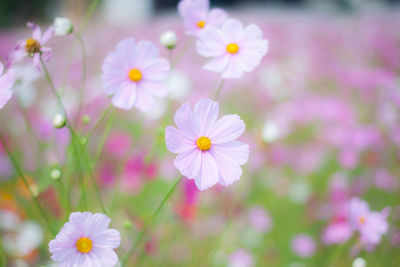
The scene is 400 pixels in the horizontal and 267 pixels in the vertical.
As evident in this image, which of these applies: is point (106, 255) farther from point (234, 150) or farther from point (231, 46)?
point (231, 46)

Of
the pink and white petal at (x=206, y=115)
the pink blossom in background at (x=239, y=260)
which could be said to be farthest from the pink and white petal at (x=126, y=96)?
the pink blossom in background at (x=239, y=260)

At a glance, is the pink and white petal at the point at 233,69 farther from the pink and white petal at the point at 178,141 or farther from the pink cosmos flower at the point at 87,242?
the pink cosmos flower at the point at 87,242

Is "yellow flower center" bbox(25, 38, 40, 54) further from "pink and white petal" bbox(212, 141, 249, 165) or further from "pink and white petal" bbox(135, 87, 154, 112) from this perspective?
"pink and white petal" bbox(212, 141, 249, 165)

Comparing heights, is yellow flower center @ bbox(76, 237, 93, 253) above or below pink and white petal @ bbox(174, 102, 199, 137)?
below

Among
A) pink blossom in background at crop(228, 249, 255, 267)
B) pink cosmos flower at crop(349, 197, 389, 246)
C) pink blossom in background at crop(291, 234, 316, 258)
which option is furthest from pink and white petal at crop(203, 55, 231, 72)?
pink blossom in background at crop(291, 234, 316, 258)

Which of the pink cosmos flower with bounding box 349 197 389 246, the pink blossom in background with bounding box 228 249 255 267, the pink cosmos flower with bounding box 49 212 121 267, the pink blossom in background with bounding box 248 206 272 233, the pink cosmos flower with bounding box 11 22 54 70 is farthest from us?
the pink blossom in background with bounding box 248 206 272 233

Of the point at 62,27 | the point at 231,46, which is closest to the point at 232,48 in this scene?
the point at 231,46

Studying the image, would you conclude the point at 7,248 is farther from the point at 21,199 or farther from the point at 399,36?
the point at 399,36

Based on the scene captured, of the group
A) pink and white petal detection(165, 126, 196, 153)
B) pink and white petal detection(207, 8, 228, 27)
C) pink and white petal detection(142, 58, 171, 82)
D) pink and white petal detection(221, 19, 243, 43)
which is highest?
pink and white petal detection(207, 8, 228, 27)
